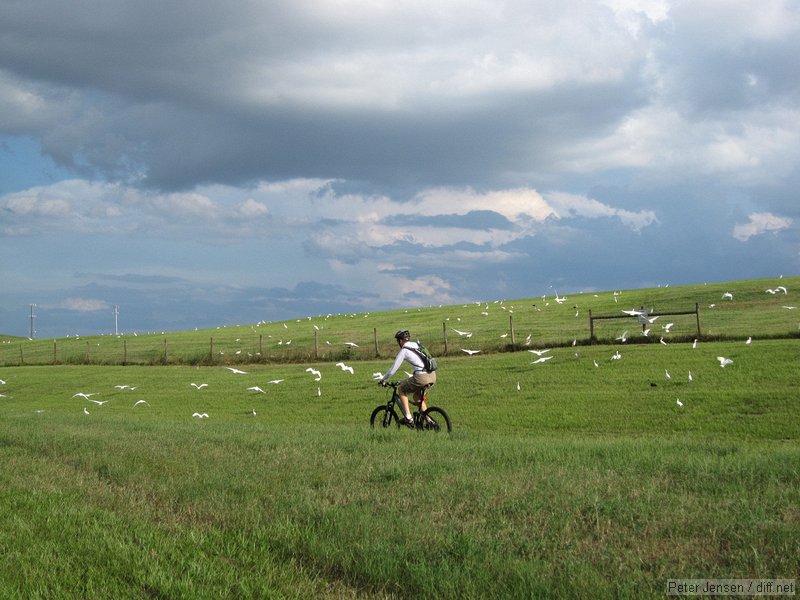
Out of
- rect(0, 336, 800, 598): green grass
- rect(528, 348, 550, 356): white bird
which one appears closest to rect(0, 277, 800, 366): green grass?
rect(528, 348, 550, 356): white bird

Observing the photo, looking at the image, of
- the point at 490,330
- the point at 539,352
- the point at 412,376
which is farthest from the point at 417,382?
the point at 490,330

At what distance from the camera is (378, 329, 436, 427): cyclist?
1742 centimetres

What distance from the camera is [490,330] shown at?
59875 millimetres

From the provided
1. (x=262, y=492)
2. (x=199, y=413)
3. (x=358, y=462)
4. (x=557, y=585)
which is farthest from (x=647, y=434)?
(x=199, y=413)

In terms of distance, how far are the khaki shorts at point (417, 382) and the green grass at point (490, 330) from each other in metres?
27.8

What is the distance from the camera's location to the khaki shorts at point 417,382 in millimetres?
17516

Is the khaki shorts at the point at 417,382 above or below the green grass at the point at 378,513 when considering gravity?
above

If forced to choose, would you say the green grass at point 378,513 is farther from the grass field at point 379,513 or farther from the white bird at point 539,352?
the white bird at point 539,352

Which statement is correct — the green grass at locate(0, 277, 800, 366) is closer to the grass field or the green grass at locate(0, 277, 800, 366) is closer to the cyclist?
the grass field

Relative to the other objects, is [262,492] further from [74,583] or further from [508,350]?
[508,350]

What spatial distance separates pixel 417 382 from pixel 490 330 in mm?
42824

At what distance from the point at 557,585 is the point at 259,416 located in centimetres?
2653

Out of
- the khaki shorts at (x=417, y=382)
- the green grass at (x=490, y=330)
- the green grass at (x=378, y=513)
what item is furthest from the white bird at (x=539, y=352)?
the khaki shorts at (x=417, y=382)

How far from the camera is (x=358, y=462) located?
13273 millimetres
